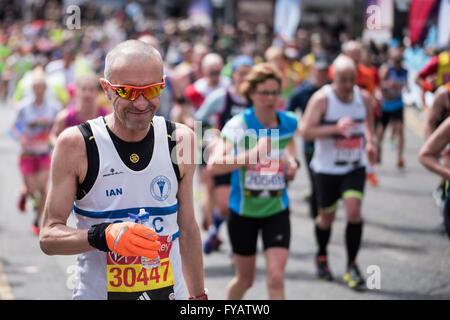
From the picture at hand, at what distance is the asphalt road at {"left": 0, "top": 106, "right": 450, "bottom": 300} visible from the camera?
630cm

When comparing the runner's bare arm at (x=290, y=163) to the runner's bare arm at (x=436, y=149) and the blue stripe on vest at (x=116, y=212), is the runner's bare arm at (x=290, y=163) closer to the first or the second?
the runner's bare arm at (x=436, y=149)

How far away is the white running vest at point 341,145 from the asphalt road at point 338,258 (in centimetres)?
96

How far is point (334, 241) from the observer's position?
8.17m

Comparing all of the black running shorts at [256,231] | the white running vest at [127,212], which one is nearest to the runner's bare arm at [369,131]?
the black running shorts at [256,231]

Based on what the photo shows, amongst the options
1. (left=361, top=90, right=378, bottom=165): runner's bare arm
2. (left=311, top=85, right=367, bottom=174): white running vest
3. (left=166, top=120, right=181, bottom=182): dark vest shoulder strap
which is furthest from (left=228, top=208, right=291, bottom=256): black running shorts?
(left=166, top=120, right=181, bottom=182): dark vest shoulder strap

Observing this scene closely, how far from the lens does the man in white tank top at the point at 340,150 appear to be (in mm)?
6488

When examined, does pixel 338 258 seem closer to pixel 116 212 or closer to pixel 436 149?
pixel 436 149

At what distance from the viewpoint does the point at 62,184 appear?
297 centimetres

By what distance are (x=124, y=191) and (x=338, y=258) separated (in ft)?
15.6

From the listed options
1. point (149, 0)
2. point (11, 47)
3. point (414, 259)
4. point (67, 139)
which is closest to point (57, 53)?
point (11, 47)

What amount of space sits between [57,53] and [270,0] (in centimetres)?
1217

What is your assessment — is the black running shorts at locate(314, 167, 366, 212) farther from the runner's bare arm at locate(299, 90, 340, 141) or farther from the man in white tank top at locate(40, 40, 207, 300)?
the man in white tank top at locate(40, 40, 207, 300)

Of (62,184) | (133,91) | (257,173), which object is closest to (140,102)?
(133,91)

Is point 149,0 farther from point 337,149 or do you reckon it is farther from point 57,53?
point 337,149
